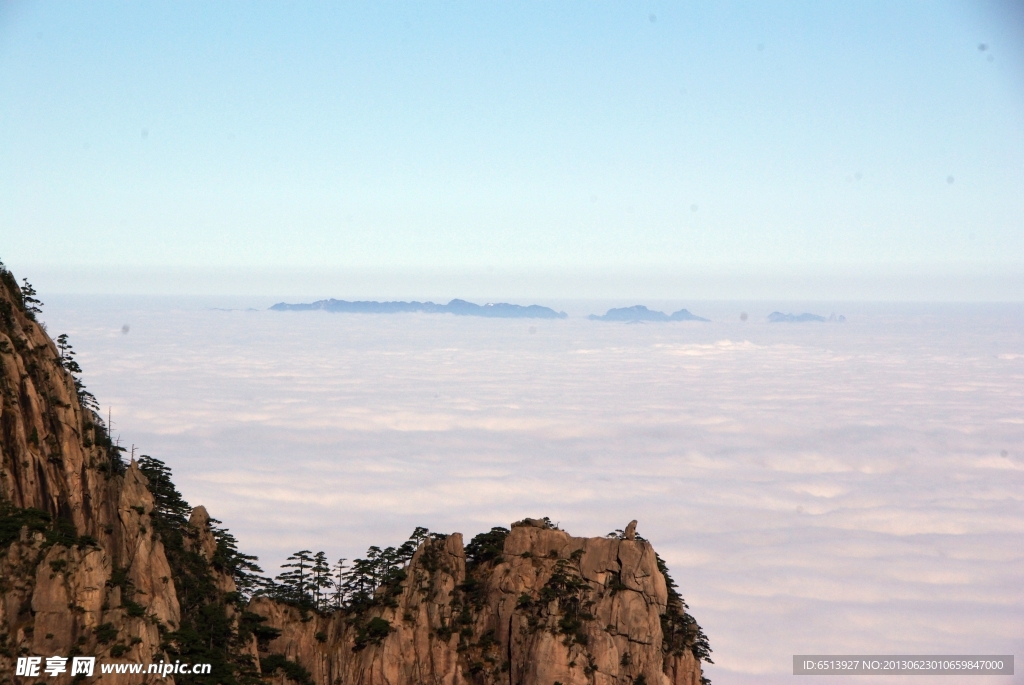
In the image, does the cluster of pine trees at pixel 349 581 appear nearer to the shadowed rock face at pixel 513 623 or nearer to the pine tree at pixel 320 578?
the pine tree at pixel 320 578

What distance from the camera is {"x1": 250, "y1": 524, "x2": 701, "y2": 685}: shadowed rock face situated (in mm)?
79375

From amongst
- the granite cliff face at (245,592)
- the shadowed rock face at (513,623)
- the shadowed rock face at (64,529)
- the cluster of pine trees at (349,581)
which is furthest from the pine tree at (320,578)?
the shadowed rock face at (64,529)

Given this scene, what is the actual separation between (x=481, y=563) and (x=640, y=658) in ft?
46.6

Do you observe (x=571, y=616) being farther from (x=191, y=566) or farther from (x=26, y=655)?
(x=26, y=655)

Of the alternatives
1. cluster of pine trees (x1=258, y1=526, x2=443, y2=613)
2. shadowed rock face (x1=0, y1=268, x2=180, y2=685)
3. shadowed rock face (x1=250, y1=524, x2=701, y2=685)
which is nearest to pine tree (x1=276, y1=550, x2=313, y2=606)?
cluster of pine trees (x1=258, y1=526, x2=443, y2=613)

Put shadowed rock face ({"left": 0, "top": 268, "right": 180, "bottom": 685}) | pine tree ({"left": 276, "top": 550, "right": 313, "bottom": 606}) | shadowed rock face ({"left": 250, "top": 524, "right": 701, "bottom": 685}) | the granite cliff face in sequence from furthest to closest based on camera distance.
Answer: pine tree ({"left": 276, "top": 550, "right": 313, "bottom": 606}) → shadowed rock face ({"left": 250, "top": 524, "right": 701, "bottom": 685}) → the granite cliff face → shadowed rock face ({"left": 0, "top": 268, "right": 180, "bottom": 685})

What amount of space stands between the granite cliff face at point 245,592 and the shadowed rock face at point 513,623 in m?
0.11

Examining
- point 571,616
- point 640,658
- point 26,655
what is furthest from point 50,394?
point 640,658

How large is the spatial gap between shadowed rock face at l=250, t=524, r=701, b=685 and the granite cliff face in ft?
0.35

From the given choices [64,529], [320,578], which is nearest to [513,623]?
[320,578]

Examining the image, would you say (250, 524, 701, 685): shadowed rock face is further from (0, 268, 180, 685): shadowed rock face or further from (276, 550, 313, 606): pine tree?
(0, 268, 180, 685): shadowed rock face

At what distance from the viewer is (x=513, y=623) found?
3187 inches

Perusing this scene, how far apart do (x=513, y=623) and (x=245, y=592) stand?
21.5 metres

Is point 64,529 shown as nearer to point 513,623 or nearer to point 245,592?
point 245,592
